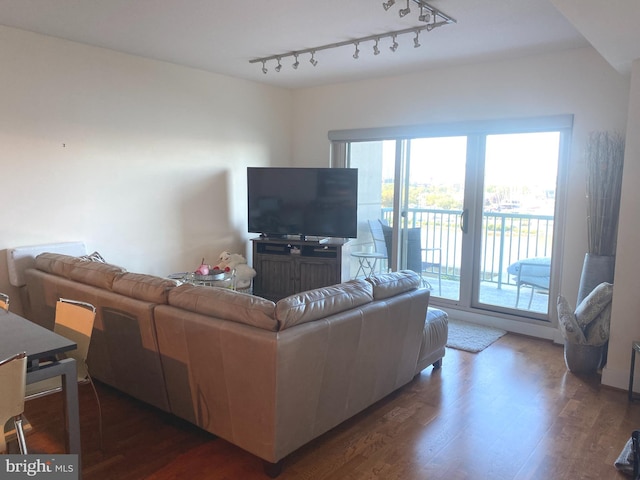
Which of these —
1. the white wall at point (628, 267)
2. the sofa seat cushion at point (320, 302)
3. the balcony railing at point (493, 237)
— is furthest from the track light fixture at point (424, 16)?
the balcony railing at point (493, 237)

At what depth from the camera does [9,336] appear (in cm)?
208

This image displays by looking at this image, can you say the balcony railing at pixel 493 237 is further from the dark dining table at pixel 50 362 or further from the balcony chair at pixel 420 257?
the dark dining table at pixel 50 362

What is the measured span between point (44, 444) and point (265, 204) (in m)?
3.43

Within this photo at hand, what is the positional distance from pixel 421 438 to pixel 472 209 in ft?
9.30

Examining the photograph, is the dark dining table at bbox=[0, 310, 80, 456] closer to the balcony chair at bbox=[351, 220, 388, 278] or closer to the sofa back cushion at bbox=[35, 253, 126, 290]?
the sofa back cushion at bbox=[35, 253, 126, 290]

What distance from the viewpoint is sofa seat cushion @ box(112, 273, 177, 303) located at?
267cm

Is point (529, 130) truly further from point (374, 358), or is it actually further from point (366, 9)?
point (374, 358)

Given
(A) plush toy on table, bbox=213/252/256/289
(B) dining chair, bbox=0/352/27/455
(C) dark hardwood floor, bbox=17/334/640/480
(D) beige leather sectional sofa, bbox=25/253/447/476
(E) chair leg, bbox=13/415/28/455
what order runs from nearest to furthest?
(B) dining chair, bbox=0/352/27/455
(E) chair leg, bbox=13/415/28/455
(D) beige leather sectional sofa, bbox=25/253/447/476
(C) dark hardwood floor, bbox=17/334/640/480
(A) plush toy on table, bbox=213/252/256/289

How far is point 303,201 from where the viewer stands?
5.43m

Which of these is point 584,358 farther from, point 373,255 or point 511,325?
point 373,255

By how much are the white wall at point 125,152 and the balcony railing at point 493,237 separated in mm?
2213

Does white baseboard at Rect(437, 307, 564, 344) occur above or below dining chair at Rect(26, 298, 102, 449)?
below

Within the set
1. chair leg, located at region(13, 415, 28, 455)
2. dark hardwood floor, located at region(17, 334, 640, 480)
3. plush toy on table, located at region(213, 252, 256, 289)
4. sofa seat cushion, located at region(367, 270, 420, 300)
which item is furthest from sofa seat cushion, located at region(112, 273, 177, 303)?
plush toy on table, located at region(213, 252, 256, 289)

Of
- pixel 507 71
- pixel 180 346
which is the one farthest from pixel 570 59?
pixel 180 346
